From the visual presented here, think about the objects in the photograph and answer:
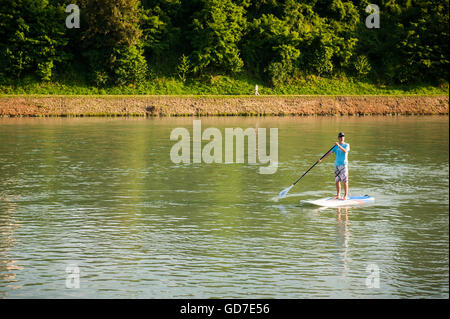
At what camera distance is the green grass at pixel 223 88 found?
232 ft

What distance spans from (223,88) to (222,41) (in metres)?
5.32

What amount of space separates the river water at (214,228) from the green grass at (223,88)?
36265 mm

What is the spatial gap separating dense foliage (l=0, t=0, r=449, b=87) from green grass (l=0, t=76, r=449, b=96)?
93cm

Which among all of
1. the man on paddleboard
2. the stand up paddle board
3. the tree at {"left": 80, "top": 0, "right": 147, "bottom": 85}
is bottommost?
the stand up paddle board

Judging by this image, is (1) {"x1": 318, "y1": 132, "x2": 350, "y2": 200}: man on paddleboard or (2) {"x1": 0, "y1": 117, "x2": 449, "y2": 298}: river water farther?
(1) {"x1": 318, "y1": 132, "x2": 350, "y2": 200}: man on paddleboard

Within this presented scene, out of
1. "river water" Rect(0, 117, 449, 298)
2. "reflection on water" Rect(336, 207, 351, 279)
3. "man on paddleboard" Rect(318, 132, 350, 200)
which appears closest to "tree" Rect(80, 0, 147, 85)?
"river water" Rect(0, 117, 449, 298)

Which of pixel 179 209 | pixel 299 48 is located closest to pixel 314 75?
pixel 299 48

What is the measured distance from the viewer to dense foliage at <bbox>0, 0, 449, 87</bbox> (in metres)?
72.0

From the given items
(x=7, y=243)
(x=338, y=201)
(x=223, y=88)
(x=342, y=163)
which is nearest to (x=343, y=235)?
(x=338, y=201)

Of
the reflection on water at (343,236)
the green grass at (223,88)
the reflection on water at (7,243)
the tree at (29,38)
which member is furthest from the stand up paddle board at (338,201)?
the tree at (29,38)

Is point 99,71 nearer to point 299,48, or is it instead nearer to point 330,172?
point 299,48

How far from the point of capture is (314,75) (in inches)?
3226

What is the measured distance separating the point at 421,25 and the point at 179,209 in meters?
67.0

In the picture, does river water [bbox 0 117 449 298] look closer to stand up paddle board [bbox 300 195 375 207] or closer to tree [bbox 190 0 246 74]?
stand up paddle board [bbox 300 195 375 207]
